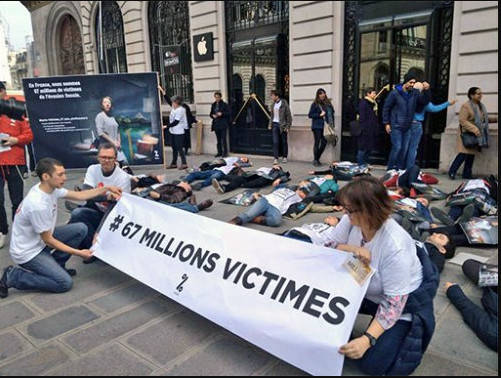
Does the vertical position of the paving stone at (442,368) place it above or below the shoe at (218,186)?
below

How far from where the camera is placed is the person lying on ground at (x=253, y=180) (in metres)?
7.60

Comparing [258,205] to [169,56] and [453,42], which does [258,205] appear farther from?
[169,56]

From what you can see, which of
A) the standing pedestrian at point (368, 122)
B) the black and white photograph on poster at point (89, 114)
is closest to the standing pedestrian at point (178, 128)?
the black and white photograph on poster at point (89, 114)

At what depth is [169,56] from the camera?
1476 centimetres

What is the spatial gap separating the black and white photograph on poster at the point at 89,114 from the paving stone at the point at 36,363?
7372 millimetres

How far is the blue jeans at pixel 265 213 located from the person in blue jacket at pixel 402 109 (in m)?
3.83

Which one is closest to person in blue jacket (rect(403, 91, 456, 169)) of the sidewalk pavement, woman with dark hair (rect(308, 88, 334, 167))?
woman with dark hair (rect(308, 88, 334, 167))

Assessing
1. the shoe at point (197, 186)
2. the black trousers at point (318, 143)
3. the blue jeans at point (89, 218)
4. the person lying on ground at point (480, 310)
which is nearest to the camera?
the person lying on ground at point (480, 310)

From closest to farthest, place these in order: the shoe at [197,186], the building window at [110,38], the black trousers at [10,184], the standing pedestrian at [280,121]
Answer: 1. the black trousers at [10,184]
2. the shoe at [197,186]
3. the standing pedestrian at [280,121]
4. the building window at [110,38]

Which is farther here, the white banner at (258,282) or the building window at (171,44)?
the building window at (171,44)

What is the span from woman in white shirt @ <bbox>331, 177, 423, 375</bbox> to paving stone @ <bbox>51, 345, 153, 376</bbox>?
136 centimetres

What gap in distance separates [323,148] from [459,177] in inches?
125

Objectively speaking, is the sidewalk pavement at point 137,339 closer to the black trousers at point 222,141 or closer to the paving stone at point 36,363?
the paving stone at point 36,363

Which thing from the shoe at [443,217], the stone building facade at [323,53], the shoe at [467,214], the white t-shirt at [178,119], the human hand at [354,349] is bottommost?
the shoe at [443,217]
